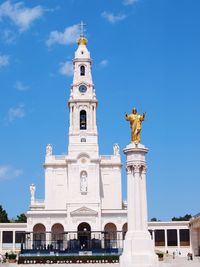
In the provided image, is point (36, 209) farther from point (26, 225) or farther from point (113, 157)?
point (113, 157)

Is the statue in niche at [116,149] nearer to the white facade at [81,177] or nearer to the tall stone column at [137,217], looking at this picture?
the white facade at [81,177]

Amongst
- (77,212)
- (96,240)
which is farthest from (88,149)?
(96,240)

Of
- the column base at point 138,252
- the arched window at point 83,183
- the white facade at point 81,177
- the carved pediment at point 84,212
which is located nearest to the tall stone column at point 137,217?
the column base at point 138,252

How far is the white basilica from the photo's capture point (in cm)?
7700

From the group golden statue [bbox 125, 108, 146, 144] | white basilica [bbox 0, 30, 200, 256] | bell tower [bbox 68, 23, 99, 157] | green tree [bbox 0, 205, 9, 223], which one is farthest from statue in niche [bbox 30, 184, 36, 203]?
golden statue [bbox 125, 108, 146, 144]

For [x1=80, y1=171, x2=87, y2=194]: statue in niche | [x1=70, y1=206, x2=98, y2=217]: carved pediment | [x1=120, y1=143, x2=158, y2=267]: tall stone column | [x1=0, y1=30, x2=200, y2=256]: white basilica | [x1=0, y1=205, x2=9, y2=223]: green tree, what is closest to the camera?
[x1=120, y1=143, x2=158, y2=267]: tall stone column

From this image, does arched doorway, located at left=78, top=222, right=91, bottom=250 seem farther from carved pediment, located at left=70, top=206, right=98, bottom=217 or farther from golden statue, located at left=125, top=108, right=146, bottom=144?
golden statue, located at left=125, top=108, right=146, bottom=144

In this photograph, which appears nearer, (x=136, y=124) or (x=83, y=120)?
(x=136, y=124)

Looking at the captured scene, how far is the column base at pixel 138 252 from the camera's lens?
40.2m

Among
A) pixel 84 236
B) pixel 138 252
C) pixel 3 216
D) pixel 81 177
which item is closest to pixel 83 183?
pixel 81 177

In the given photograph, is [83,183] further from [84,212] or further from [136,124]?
[136,124]

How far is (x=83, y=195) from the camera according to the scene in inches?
3105

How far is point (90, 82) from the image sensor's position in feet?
276

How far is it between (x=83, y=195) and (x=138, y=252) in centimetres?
3870
